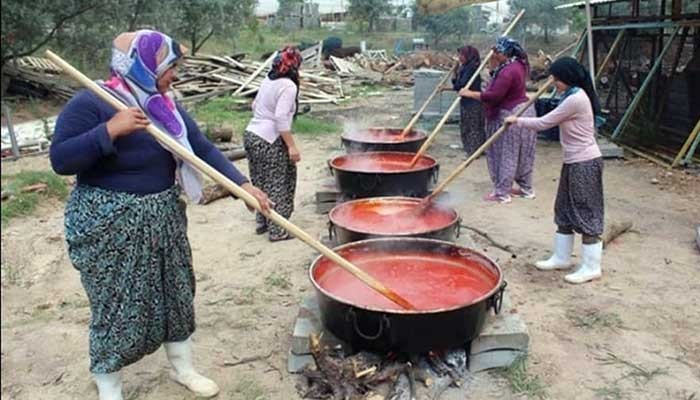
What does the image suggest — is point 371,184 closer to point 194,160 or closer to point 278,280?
point 278,280

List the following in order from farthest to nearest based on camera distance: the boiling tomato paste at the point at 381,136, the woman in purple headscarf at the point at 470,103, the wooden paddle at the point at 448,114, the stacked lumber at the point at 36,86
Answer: the stacked lumber at the point at 36,86 → the woman in purple headscarf at the point at 470,103 → the boiling tomato paste at the point at 381,136 → the wooden paddle at the point at 448,114

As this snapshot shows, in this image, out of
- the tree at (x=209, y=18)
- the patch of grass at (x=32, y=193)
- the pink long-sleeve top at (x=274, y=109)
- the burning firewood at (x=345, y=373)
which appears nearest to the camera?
the burning firewood at (x=345, y=373)

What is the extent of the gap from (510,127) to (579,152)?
190 centimetres

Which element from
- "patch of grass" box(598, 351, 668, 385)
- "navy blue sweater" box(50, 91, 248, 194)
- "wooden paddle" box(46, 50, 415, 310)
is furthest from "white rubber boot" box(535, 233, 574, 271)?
"navy blue sweater" box(50, 91, 248, 194)

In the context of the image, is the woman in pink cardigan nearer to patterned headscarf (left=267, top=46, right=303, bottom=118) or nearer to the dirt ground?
the dirt ground

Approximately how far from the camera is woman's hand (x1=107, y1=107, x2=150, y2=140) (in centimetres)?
218

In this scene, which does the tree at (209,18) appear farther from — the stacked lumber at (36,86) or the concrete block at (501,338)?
the concrete block at (501,338)

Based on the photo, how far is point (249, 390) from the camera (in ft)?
9.75

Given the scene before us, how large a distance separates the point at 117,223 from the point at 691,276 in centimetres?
372

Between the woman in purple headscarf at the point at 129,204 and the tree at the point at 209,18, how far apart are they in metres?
14.1

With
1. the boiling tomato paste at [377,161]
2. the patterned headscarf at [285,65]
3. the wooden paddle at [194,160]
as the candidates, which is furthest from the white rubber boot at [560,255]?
the patterned headscarf at [285,65]

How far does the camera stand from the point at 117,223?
2.38m

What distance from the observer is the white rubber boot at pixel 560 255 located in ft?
14.0

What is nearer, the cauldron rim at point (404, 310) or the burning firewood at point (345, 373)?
the cauldron rim at point (404, 310)
